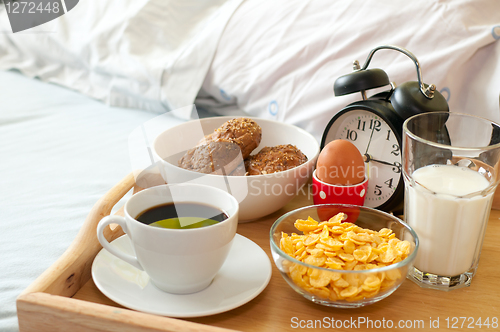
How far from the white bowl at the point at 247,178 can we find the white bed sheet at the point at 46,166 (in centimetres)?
21

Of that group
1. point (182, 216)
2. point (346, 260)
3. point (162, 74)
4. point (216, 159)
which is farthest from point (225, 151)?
point (162, 74)

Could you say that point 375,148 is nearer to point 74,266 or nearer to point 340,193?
point 340,193

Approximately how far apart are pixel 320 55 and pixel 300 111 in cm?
15

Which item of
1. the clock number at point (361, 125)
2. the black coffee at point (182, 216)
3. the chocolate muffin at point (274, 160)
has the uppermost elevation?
the clock number at point (361, 125)

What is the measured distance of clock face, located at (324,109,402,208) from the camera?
790 mm

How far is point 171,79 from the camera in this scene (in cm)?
131

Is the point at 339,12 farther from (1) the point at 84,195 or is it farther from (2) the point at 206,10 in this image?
(1) the point at 84,195

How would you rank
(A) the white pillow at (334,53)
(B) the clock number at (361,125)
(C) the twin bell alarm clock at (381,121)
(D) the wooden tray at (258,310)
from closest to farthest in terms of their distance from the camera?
(D) the wooden tray at (258,310)
(C) the twin bell alarm clock at (381,121)
(B) the clock number at (361,125)
(A) the white pillow at (334,53)

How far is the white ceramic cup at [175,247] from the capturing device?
1.68 ft

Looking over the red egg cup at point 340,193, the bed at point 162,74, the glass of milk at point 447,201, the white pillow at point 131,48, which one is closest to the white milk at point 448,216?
the glass of milk at point 447,201

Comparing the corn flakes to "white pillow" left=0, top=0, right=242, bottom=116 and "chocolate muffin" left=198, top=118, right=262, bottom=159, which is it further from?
"white pillow" left=0, top=0, right=242, bottom=116

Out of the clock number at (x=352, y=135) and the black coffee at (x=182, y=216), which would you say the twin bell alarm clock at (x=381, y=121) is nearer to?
the clock number at (x=352, y=135)

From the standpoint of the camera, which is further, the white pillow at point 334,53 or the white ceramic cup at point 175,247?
the white pillow at point 334,53

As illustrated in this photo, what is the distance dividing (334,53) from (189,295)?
0.76 meters
